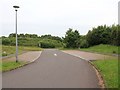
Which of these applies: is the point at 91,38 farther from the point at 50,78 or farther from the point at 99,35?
the point at 50,78

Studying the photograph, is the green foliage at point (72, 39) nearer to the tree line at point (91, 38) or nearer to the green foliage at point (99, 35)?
the tree line at point (91, 38)

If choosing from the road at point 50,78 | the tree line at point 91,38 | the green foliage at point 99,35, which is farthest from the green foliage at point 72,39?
the road at point 50,78

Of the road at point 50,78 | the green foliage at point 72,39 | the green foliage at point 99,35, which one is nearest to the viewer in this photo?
the road at point 50,78

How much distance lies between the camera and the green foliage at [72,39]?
274 feet

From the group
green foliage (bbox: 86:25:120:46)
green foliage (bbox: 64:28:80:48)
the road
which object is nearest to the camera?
the road

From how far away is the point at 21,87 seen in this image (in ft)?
37.5

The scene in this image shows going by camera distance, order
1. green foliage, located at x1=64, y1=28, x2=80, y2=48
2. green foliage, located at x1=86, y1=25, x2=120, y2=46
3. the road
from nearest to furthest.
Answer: the road, green foliage, located at x1=86, y1=25, x2=120, y2=46, green foliage, located at x1=64, y1=28, x2=80, y2=48

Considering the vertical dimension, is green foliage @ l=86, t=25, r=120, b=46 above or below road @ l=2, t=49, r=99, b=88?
above

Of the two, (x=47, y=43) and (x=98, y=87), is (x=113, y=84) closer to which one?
(x=98, y=87)

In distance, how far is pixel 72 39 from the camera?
83750 millimetres

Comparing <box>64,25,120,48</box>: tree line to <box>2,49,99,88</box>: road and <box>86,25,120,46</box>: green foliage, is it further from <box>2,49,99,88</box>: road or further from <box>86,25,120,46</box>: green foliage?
<box>2,49,99,88</box>: road

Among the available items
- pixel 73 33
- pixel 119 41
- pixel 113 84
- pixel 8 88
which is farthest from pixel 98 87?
pixel 73 33

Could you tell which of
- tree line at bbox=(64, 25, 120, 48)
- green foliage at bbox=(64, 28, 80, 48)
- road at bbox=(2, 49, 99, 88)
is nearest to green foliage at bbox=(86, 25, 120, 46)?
tree line at bbox=(64, 25, 120, 48)

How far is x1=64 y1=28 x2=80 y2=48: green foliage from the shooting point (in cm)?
8356
